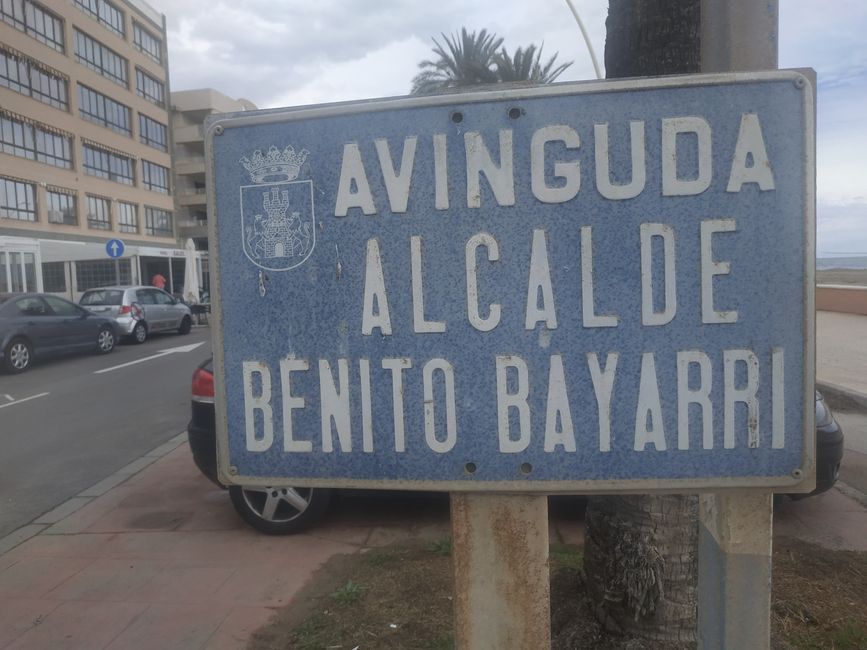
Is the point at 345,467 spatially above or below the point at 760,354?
below

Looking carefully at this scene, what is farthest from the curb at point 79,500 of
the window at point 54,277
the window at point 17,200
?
the window at point 17,200

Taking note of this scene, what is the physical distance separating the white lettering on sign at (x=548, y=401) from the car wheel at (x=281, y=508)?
348 cm

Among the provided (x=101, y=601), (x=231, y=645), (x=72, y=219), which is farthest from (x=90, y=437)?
Answer: (x=72, y=219)

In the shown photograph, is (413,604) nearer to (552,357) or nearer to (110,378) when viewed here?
(552,357)

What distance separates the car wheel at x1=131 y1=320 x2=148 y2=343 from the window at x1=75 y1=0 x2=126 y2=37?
26.2 m

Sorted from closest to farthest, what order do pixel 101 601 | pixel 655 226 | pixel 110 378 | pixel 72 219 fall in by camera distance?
pixel 655 226, pixel 101 601, pixel 110 378, pixel 72 219

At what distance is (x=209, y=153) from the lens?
4.65 feet

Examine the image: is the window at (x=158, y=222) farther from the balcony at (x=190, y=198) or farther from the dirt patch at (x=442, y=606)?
the dirt patch at (x=442, y=606)

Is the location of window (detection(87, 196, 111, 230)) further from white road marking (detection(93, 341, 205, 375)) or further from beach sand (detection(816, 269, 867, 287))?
beach sand (detection(816, 269, 867, 287))

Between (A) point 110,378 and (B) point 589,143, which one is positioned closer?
(B) point 589,143

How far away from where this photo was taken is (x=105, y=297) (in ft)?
60.6

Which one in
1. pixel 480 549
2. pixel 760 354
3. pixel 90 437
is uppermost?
pixel 760 354

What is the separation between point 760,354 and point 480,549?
25.6 inches

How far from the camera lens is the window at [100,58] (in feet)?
120
